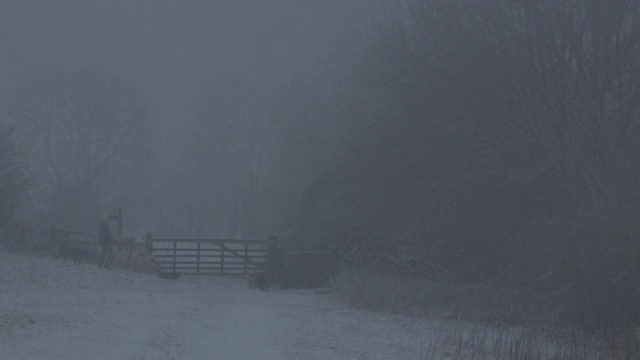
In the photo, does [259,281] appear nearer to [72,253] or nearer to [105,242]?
[105,242]

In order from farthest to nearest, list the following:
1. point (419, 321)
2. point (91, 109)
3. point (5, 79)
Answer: point (5, 79) → point (91, 109) → point (419, 321)

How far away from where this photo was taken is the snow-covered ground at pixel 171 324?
1247cm

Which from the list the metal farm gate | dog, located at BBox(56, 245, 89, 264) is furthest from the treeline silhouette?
dog, located at BBox(56, 245, 89, 264)

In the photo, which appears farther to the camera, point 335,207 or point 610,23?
point 335,207

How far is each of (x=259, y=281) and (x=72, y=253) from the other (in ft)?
23.6

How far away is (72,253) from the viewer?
31344mm

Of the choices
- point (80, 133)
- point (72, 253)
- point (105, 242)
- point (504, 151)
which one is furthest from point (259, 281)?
point (80, 133)

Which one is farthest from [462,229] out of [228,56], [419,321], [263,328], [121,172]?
[228,56]

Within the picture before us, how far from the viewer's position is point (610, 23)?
24.8 metres

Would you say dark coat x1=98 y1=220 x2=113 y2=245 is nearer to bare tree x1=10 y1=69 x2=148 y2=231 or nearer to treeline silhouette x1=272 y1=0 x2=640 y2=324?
A: treeline silhouette x1=272 y1=0 x2=640 y2=324

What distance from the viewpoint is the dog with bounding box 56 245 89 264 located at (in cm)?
3117

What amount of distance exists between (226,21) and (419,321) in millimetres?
106829

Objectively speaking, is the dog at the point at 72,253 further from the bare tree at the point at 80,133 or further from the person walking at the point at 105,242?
the bare tree at the point at 80,133

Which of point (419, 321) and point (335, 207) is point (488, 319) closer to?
point (419, 321)
